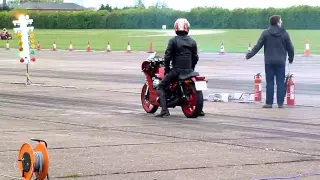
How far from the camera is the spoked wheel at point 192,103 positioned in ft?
49.0

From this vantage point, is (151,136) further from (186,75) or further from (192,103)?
(186,75)

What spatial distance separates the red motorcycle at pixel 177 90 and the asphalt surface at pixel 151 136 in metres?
0.27

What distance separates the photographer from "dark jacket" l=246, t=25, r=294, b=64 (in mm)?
17406

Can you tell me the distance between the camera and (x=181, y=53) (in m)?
15.4

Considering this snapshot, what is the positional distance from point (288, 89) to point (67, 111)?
4.59m

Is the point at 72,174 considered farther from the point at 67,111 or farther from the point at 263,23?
the point at 263,23

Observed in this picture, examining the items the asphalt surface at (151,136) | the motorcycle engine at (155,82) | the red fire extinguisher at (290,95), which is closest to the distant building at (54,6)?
the asphalt surface at (151,136)

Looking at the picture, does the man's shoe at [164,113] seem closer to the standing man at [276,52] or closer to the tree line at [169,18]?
the standing man at [276,52]

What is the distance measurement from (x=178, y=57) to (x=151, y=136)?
3.14m

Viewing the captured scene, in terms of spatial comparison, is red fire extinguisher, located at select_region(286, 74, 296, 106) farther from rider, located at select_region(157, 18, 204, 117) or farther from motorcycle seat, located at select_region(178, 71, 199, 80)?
motorcycle seat, located at select_region(178, 71, 199, 80)

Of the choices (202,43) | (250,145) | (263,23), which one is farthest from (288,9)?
(250,145)

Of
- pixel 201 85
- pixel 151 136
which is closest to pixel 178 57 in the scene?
pixel 201 85

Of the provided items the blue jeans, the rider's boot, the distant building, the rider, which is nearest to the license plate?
the rider

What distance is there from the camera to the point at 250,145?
11570mm
